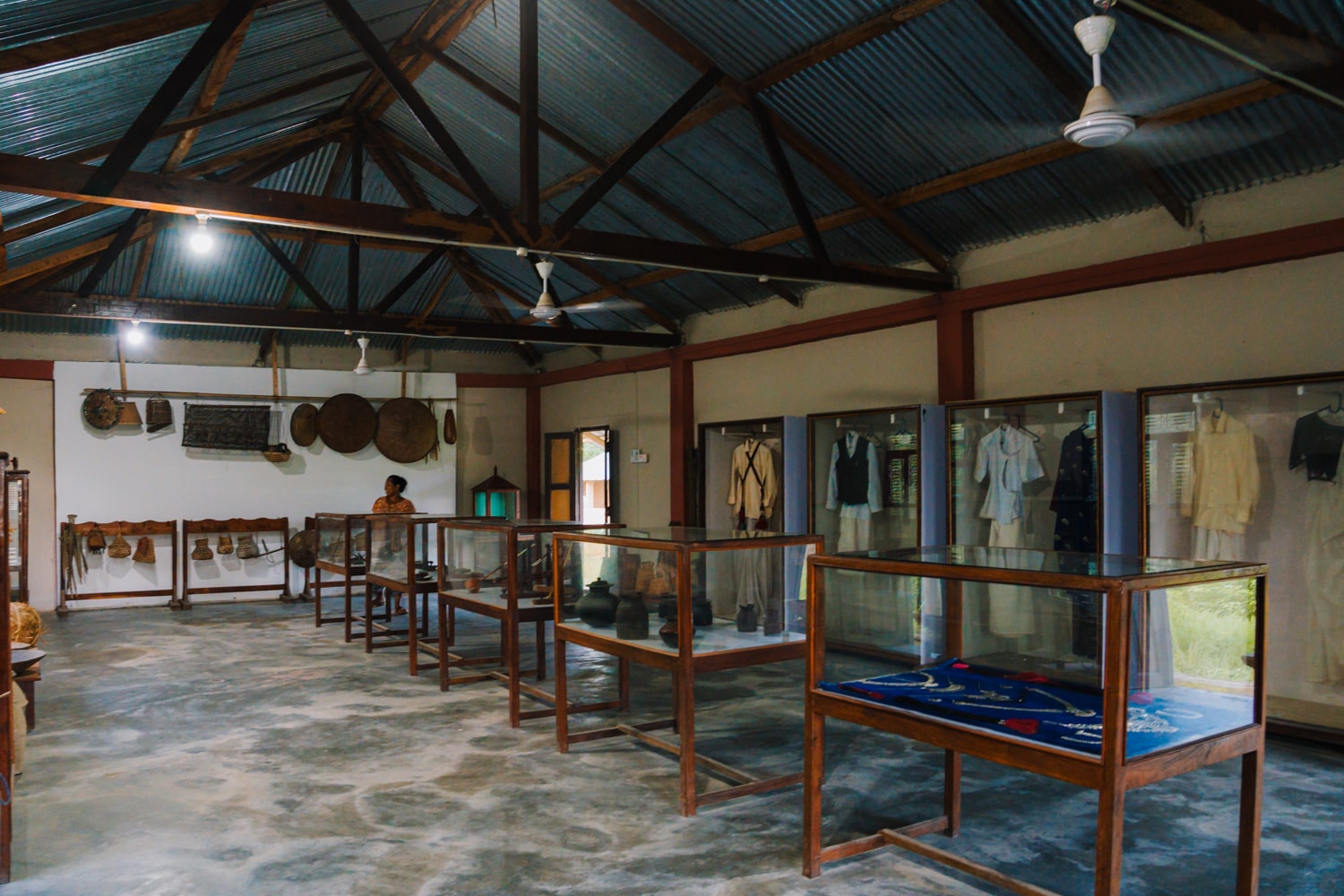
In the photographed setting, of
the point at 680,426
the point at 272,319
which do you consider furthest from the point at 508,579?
the point at 680,426

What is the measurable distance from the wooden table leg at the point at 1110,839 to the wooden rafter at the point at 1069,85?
14.5 feet

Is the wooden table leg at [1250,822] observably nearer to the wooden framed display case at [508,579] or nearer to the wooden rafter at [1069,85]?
the wooden framed display case at [508,579]

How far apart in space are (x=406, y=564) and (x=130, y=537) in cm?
623

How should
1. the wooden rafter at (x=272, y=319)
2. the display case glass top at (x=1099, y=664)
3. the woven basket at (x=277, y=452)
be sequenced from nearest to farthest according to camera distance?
the display case glass top at (x=1099, y=664), the wooden rafter at (x=272, y=319), the woven basket at (x=277, y=452)

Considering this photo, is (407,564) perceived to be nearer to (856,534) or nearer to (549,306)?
(549,306)

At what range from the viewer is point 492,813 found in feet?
14.6

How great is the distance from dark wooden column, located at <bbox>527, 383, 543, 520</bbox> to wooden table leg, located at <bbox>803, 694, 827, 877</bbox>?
11645mm

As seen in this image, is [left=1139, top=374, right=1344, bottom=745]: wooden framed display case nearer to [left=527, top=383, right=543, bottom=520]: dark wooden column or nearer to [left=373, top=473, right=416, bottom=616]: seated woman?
[left=373, top=473, right=416, bottom=616]: seated woman

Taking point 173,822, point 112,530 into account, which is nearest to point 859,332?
point 173,822

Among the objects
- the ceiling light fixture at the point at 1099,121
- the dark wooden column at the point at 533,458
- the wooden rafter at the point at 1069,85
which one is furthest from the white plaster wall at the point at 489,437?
the ceiling light fixture at the point at 1099,121

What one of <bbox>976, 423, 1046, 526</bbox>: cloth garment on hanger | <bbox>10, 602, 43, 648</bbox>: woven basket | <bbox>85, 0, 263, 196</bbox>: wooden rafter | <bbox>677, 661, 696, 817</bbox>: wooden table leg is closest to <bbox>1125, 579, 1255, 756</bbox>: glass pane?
<bbox>677, 661, 696, 817</bbox>: wooden table leg

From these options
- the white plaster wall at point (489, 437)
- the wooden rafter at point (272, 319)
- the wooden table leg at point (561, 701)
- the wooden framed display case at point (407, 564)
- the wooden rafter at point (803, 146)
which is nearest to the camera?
the wooden table leg at point (561, 701)

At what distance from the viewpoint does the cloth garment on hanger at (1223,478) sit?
5855mm

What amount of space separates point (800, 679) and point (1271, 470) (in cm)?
363
